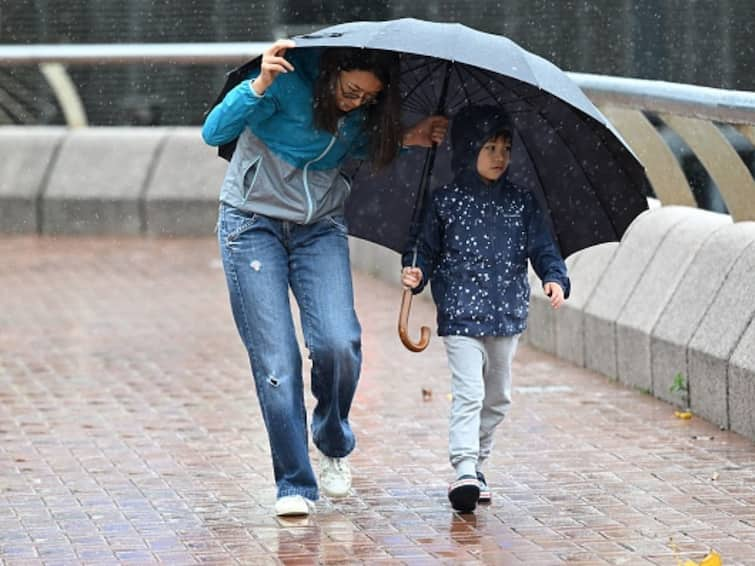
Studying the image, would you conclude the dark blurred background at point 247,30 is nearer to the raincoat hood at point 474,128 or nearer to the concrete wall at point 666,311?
the concrete wall at point 666,311

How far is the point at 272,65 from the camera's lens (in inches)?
239

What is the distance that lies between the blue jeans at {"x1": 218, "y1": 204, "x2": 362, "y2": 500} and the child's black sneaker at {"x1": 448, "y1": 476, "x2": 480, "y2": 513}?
468mm

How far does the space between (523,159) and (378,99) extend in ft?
A: 2.37

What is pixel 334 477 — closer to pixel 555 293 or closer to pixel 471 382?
pixel 471 382

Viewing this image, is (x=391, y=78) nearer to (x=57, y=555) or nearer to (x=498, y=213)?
(x=498, y=213)

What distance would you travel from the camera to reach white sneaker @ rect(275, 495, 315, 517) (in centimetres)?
654

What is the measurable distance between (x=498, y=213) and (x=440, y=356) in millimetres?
3919

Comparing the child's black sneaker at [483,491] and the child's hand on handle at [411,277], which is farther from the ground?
the child's hand on handle at [411,277]

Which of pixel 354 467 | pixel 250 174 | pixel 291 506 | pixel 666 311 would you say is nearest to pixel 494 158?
pixel 250 174

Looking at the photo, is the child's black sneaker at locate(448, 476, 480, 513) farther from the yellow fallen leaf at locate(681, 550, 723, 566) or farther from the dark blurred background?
the dark blurred background

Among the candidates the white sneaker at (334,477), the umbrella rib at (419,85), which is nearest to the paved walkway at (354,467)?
the white sneaker at (334,477)

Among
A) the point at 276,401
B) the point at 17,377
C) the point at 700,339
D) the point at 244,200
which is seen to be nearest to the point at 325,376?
the point at 276,401

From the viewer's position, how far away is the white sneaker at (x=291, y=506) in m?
6.54

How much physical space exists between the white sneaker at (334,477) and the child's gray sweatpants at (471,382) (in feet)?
1.44
